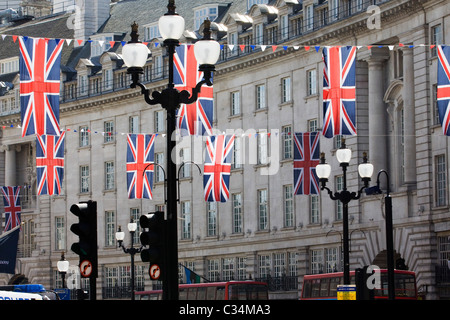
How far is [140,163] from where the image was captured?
6116 centimetres

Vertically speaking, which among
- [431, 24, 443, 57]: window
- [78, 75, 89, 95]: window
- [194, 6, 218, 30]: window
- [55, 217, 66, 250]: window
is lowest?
[55, 217, 66, 250]: window

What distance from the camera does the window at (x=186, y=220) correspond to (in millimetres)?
80188

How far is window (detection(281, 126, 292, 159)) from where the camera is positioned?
70.7 metres

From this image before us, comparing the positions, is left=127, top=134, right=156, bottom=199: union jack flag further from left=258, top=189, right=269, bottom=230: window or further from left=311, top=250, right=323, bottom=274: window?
left=258, top=189, right=269, bottom=230: window

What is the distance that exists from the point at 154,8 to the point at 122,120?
8.36 meters

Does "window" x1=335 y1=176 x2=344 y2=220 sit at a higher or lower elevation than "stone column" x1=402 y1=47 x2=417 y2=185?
lower

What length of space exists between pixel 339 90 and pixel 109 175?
39814mm

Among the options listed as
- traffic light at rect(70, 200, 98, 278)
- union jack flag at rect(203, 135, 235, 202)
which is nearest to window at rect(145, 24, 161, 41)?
union jack flag at rect(203, 135, 235, 202)

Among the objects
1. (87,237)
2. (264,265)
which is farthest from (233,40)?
(87,237)

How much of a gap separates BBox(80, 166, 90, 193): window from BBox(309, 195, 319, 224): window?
2344 cm
